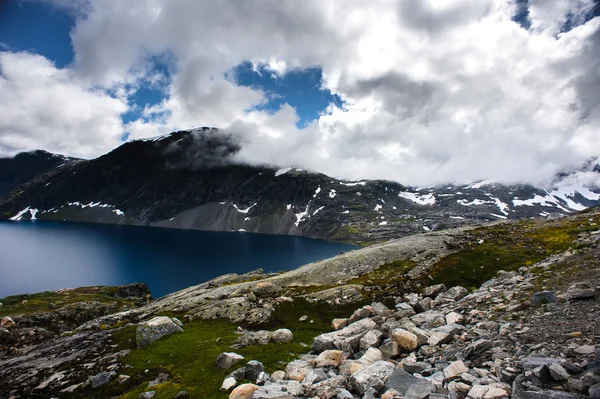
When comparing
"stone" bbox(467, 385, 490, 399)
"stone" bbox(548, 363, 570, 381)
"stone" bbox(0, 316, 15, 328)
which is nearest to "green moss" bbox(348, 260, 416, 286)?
"stone" bbox(467, 385, 490, 399)

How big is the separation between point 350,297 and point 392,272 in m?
18.0

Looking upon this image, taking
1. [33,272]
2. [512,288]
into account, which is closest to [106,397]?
[512,288]

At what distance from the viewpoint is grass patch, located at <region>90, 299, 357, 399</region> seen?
84.0 ft

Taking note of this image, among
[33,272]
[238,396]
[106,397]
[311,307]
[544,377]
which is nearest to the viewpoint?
[544,377]

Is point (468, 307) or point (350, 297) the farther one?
point (350, 297)

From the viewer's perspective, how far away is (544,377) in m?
12.8

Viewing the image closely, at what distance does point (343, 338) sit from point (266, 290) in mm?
37661

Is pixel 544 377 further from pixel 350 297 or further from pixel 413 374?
pixel 350 297

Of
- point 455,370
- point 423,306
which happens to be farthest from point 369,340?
point 423,306

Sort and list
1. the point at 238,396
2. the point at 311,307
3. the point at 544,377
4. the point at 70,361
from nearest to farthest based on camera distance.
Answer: the point at 544,377 → the point at 238,396 → the point at 70,361 → the point at 311,307

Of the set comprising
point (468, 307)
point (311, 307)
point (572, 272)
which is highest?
point (572, 272)

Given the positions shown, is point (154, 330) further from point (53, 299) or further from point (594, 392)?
point (53, 299)

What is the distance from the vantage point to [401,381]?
55.2 feet

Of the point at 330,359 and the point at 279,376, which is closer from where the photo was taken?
the point at 279,376
